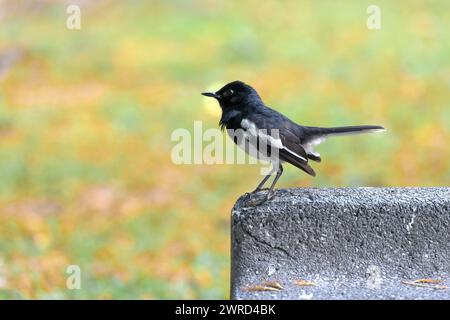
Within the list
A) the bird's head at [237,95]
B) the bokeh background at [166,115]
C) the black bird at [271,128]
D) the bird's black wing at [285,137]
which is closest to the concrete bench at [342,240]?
the black bird at [271,128]

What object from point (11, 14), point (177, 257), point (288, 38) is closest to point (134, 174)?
point (177, 257)

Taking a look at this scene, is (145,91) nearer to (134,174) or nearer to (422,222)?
(134,174)

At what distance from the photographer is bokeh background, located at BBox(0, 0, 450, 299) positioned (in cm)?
767

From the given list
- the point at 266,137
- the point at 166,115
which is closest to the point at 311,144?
the point at 266,137

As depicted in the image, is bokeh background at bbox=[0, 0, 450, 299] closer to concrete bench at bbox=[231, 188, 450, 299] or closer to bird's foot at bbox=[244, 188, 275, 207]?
bird's foot at bbox=[244, 188, 275, 207]

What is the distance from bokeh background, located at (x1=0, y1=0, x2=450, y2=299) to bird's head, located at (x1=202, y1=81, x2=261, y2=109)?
2.08 m

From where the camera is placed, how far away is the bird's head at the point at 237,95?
4719mm

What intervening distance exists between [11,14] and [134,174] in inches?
308

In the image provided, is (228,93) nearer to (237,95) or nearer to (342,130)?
Answer: (237,95)

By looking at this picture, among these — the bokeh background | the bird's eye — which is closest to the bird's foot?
the bird's eye

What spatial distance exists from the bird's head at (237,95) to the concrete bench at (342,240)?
79 cm

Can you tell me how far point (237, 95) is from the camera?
187 inches

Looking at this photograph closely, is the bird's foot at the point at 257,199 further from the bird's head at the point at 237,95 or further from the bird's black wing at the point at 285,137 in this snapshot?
the bird's head at the point at 237,95

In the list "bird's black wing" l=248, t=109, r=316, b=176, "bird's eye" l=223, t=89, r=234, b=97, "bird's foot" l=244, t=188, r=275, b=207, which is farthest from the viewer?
"bird's eye" l=223, t=89, r=234, b=97
